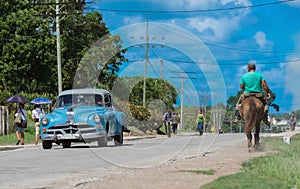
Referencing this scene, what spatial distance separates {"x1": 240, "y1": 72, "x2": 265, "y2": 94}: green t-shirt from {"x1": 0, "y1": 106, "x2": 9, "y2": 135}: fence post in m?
19.0

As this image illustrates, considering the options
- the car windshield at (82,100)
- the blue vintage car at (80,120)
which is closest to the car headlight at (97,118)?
the blue vintage car at (80,120)

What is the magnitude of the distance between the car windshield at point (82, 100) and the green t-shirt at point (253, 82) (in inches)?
259

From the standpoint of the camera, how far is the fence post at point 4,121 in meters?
31.8

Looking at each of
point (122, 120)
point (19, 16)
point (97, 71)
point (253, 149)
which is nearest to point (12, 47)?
point (19, 16)

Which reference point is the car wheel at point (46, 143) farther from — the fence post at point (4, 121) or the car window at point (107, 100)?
the fence post at point (4, 121)

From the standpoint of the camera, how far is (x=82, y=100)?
21.0 m

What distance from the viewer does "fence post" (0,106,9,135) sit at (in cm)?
3177

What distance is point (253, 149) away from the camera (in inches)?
653

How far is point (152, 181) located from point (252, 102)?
7013 millimetres

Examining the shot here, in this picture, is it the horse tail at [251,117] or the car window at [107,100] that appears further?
the car window at [107,100]

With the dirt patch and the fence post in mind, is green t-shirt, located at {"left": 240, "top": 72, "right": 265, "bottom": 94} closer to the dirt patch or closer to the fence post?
the dirt patch

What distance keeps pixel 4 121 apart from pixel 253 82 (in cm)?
1937

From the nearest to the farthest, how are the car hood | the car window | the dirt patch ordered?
the dirt patch < the car hood < the car window

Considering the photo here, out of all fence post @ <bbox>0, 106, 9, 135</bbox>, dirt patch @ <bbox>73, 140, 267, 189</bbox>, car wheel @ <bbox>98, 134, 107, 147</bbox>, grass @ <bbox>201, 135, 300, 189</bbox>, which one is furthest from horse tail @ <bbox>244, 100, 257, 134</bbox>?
fence post @ <bbox>0, 106, 9, 135</bbox>
